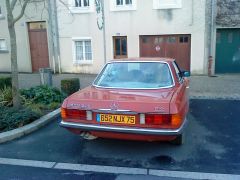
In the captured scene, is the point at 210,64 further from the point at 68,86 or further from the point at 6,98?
the point at 6,98

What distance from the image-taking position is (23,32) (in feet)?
46.1

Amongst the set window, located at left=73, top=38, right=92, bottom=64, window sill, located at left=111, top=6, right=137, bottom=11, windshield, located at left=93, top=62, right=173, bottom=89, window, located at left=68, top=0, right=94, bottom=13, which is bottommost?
windshield, located at left=93, top=62, right=173, bottom=89

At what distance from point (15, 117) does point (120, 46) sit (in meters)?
8.64

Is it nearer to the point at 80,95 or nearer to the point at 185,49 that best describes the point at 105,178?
the point at 80,95

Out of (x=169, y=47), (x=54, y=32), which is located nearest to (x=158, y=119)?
(x=169, y=47)

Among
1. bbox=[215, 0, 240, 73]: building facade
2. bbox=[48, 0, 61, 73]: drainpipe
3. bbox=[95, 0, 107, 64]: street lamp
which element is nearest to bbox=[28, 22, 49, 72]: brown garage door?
bbox=[48, 0, 61, 73]: drainpipe

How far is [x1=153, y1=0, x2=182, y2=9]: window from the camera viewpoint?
11.7 metres

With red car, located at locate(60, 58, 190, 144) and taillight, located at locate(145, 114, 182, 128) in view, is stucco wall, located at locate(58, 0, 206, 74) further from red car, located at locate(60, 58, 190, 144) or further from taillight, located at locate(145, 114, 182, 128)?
taillight, located at locate(145, 114, 182, 128)

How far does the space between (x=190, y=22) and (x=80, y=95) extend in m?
9.25

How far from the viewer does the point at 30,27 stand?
14125mm

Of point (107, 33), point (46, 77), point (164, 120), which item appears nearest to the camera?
point (164, 120)

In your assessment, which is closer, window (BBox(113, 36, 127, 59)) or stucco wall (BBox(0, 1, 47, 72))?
window (BBox(113, 36, 127, 59))

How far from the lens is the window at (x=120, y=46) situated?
1295 centimetres

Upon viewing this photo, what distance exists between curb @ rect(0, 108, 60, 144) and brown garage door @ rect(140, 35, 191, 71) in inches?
313
